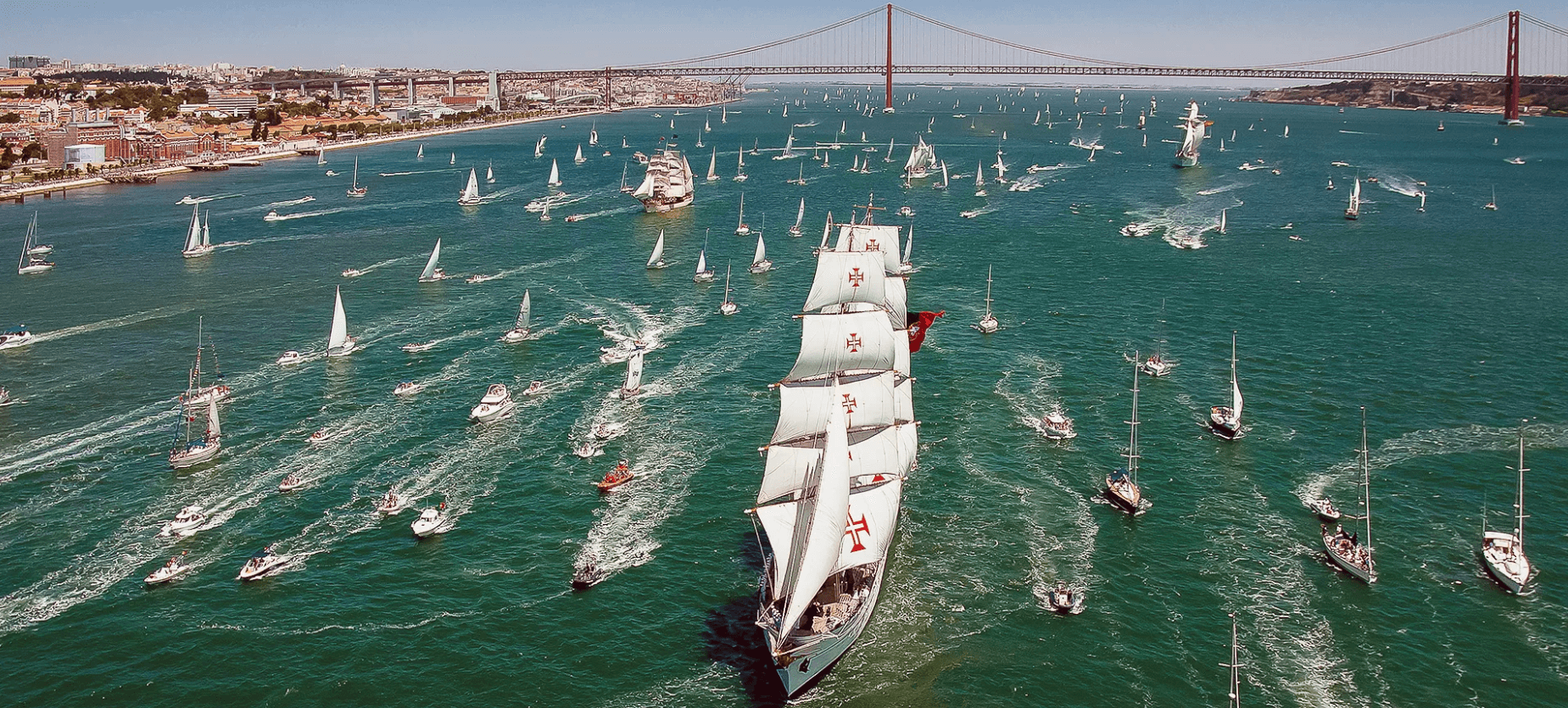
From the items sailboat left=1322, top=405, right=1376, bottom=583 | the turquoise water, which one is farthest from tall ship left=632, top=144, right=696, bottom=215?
sailboat left=1322, top=405, right=1376, bottom=583

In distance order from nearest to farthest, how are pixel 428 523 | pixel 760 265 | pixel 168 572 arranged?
pixel 168 572, pixel 428 523, pixel 760 265

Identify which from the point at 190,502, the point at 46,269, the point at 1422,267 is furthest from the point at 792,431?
the point at 46,269

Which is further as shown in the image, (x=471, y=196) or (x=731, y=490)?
(x=471, y=196)

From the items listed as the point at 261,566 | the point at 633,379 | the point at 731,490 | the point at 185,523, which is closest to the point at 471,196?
the point at 633,379

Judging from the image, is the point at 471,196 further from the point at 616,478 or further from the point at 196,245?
the point at 616,478

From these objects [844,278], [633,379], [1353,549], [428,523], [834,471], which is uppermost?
[844,278]

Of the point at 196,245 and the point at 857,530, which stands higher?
the point at 196,245

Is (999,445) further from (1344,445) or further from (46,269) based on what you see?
(46,269)
